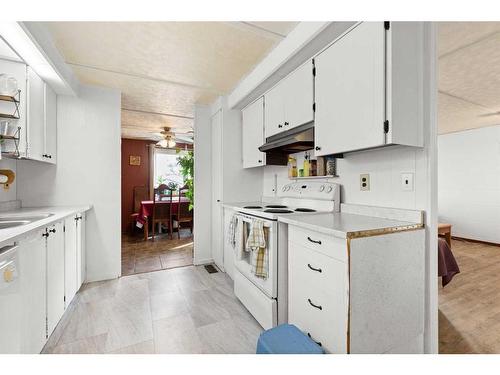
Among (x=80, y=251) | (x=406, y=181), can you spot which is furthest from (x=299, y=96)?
(x=80, y=251)

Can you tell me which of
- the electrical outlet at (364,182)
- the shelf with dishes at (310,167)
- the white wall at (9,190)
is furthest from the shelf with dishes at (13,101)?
the electrical outlet at (364,182)

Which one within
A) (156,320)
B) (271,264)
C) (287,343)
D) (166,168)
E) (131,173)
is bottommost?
(156,320)

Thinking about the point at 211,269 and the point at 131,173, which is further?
the point at 131,173

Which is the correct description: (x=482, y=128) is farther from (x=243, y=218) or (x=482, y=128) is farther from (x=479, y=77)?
(x=243, y=218)

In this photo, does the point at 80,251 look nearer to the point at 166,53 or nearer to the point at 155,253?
the point at 155,253

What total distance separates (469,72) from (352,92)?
196 centimetres

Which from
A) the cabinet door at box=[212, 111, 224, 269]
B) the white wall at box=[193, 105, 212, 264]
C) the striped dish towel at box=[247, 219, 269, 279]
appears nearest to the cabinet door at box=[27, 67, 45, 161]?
the white wall at box=[193, 105, 212, 264]

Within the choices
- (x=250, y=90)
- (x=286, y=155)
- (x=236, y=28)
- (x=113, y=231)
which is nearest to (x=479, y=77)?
(x=286, y=155)

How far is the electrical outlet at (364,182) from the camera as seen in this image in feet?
5.61

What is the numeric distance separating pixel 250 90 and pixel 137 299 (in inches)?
95.2

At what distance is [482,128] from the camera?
4.50 metres

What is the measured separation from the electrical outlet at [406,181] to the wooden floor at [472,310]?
1147 millimetres

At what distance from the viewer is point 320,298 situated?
129cm
